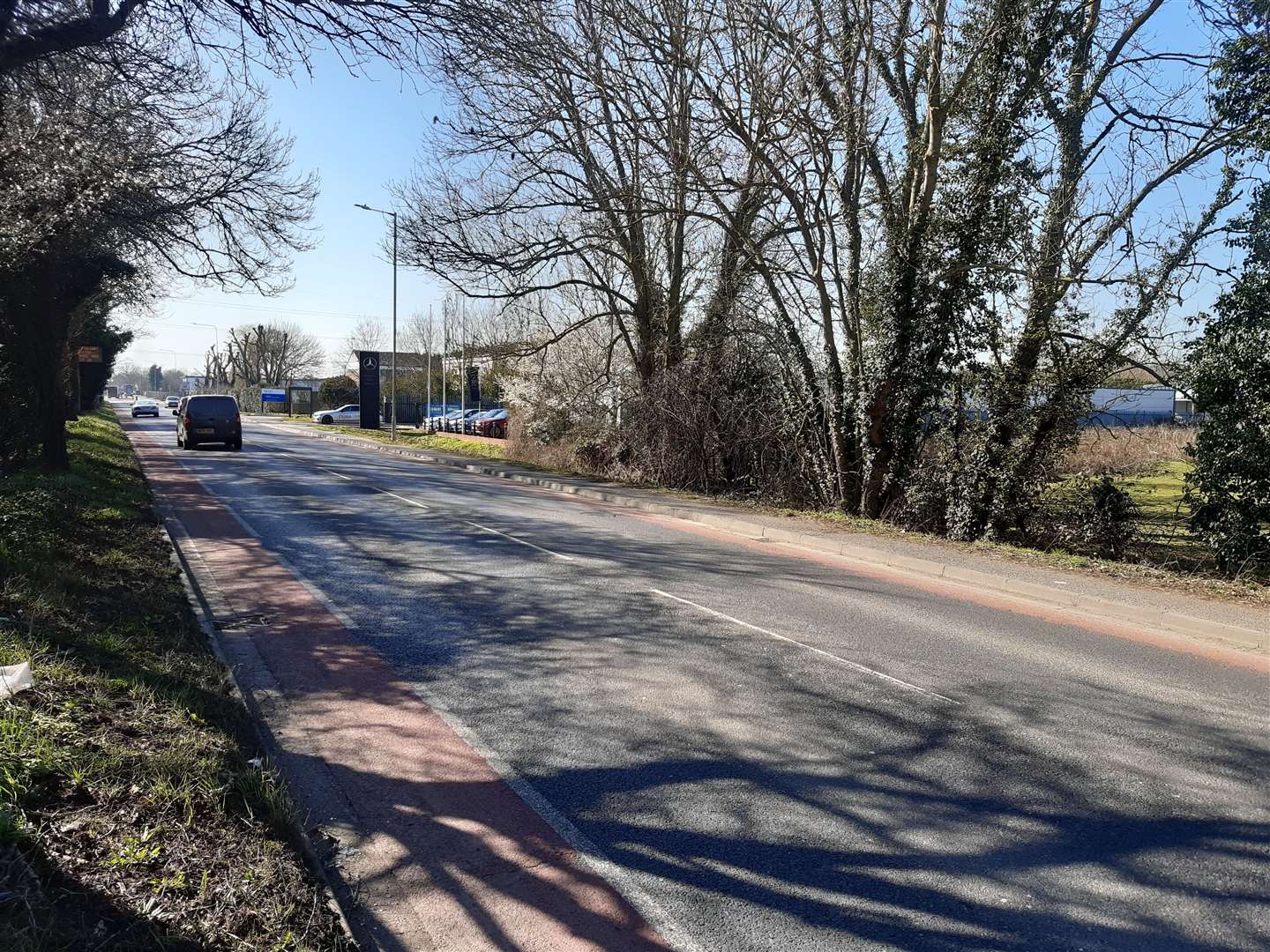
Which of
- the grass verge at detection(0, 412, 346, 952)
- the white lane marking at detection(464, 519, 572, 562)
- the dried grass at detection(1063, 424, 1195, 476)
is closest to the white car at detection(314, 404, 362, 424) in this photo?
the white lane marking at detection(464, 519, 572, 562)

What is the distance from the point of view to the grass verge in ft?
9.87

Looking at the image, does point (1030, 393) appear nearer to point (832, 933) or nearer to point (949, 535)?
point (949, 535)

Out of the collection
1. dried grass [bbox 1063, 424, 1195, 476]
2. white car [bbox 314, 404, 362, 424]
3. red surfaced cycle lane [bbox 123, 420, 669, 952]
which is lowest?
red surfaced cycle lane [bbox 123, 420, 669, 952]

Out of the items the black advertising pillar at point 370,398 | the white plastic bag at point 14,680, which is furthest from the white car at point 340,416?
the white plastic bag at point 14,680

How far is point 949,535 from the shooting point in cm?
1449

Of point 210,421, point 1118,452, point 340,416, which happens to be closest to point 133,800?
point 1118,452

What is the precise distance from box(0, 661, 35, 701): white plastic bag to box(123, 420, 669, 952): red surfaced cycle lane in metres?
1.31

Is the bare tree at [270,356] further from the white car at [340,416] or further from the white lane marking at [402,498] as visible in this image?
the white lane marking at [402,498]

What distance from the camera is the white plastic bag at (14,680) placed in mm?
4597

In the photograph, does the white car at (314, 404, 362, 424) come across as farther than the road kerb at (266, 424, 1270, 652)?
Yes

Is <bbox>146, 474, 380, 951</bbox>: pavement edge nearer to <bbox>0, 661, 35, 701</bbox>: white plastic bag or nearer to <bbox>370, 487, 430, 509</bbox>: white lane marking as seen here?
<bbox>0, 661, 35, 701</bbox>: white plastic bag

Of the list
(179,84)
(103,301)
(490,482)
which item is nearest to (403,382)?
(103,301)

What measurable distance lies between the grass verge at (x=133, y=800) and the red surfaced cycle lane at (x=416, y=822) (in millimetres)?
310

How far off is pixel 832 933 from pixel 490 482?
66.0 ft
